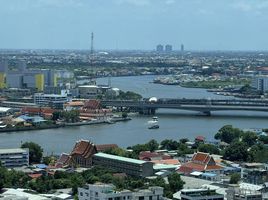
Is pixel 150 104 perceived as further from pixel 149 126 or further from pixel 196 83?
pixel 196 83

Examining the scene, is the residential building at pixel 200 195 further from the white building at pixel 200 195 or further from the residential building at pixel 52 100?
the residential building at pixel 52 100

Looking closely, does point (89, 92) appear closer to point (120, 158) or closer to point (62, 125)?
point (62, 125)

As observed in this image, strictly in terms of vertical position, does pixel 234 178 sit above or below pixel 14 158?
above

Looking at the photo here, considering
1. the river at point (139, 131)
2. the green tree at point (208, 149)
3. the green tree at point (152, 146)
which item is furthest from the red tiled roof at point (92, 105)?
the green tree at point (208, 149)

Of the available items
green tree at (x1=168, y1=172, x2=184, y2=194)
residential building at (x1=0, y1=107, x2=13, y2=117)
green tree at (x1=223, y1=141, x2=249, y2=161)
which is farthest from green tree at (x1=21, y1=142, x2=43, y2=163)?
residential building at (x1=0, y1=107, x2=13, y2=117)

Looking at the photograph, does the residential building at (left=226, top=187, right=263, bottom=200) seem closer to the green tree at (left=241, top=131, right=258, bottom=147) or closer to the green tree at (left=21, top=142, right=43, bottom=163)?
the green tree at (left=21, top=142, right=43, bottom=163)

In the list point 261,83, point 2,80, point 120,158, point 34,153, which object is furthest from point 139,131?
point 261,83

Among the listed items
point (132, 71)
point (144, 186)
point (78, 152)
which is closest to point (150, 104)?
point (78, 152)
